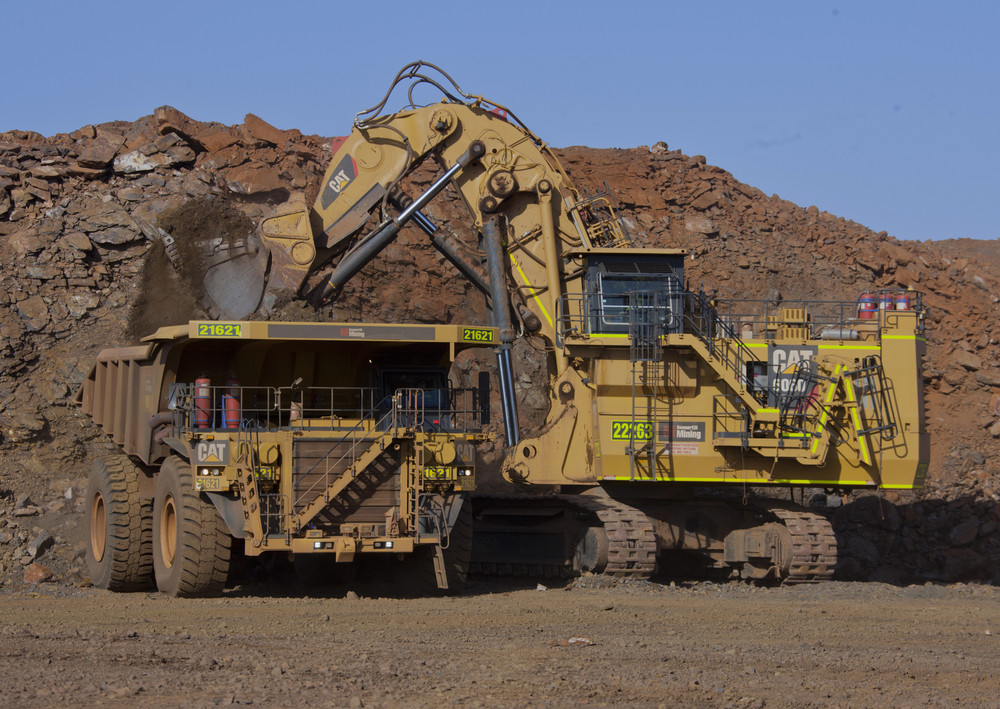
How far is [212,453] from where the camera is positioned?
15742mm

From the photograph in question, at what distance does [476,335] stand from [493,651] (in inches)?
220

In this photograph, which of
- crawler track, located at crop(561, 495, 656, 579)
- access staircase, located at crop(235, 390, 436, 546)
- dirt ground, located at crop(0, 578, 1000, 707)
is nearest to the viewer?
dirt ground, located at crop(0, 578, 1000, 707)


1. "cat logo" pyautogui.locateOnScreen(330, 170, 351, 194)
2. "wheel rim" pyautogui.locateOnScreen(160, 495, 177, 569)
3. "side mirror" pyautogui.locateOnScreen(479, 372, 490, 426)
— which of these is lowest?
"wheel rim" pyautogui.locateOnScreen(160, 495, 177, 569)

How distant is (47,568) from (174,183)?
45.5 ft

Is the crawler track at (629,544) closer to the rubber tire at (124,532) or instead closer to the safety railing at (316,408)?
the safety railing at (316,408)

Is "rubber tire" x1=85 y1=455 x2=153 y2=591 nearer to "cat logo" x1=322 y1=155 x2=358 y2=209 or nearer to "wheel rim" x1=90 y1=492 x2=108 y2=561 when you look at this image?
"wheel rim" x1=90 y1=492 x2=108 y2=561

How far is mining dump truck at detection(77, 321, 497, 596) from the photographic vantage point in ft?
51.8

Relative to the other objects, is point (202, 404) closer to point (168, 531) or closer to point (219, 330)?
point (219, 330)

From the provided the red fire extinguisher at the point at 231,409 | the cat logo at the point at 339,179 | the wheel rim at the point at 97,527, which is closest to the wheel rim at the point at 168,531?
the red fire extinguisher at the point at 231,409

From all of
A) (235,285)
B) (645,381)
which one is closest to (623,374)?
(645,381)

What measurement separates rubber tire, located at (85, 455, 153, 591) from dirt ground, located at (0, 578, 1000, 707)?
1.49 feet

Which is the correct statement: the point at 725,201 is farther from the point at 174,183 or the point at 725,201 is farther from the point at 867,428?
the point at 867,428

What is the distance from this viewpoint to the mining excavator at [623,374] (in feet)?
64.2

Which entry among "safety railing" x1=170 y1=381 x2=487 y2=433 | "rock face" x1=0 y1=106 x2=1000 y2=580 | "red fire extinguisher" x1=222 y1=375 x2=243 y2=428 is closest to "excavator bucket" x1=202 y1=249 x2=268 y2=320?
"rock face" x1=0 y1=106 x2=1000 y2=580
